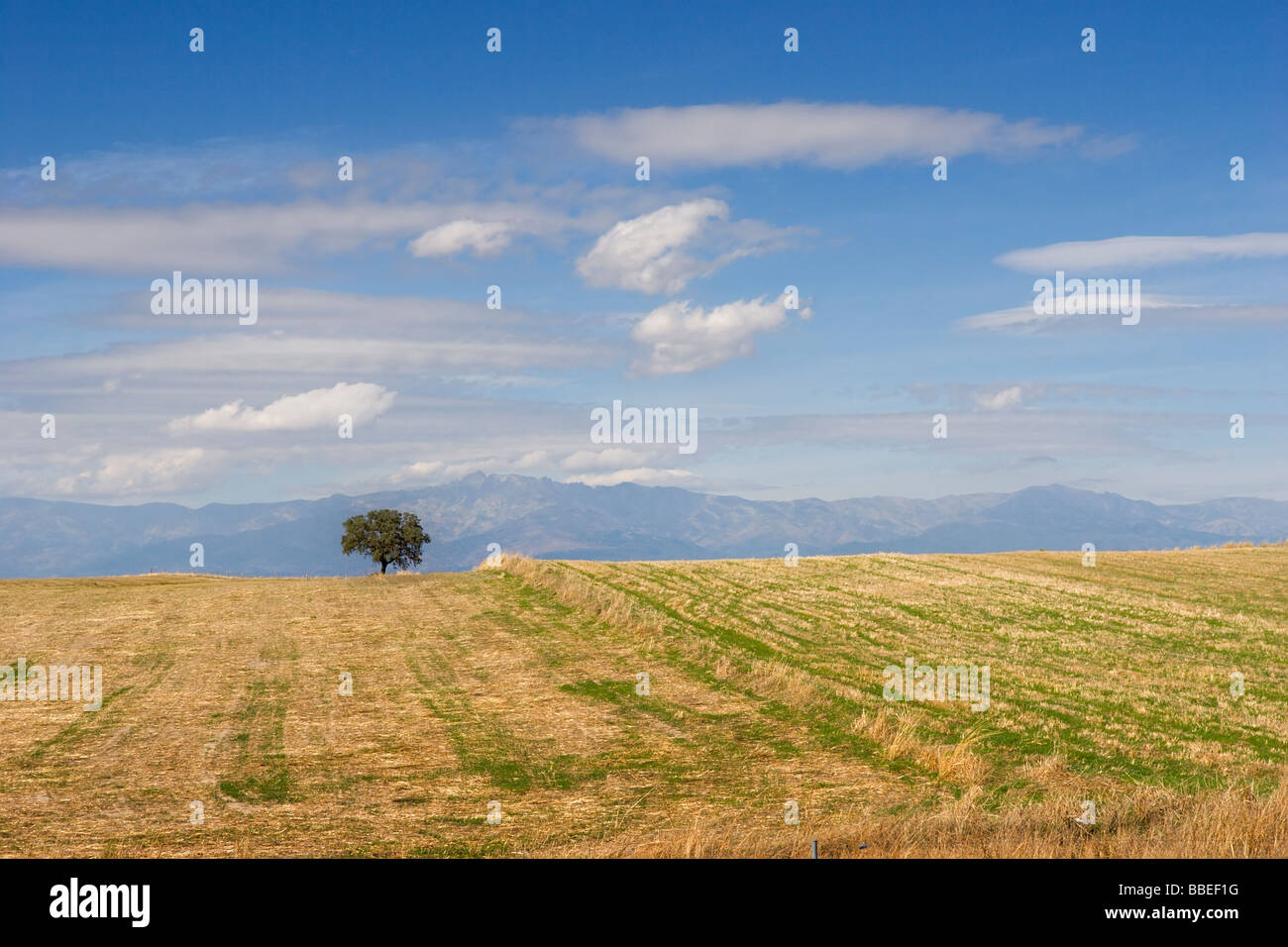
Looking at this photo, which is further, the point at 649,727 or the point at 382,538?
the point at 382,538

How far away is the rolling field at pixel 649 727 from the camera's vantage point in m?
16.2

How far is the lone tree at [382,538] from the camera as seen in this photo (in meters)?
85.3

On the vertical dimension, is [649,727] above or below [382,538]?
below

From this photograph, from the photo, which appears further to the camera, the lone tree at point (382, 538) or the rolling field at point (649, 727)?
the lone tree at point (382, 538)

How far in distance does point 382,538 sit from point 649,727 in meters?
63.7

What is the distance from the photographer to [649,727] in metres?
25.8

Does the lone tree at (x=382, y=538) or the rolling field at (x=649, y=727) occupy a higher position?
the lone tree at (x=382, y=538)

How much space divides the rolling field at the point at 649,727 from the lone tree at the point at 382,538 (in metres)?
33.7

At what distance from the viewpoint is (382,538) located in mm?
85375
